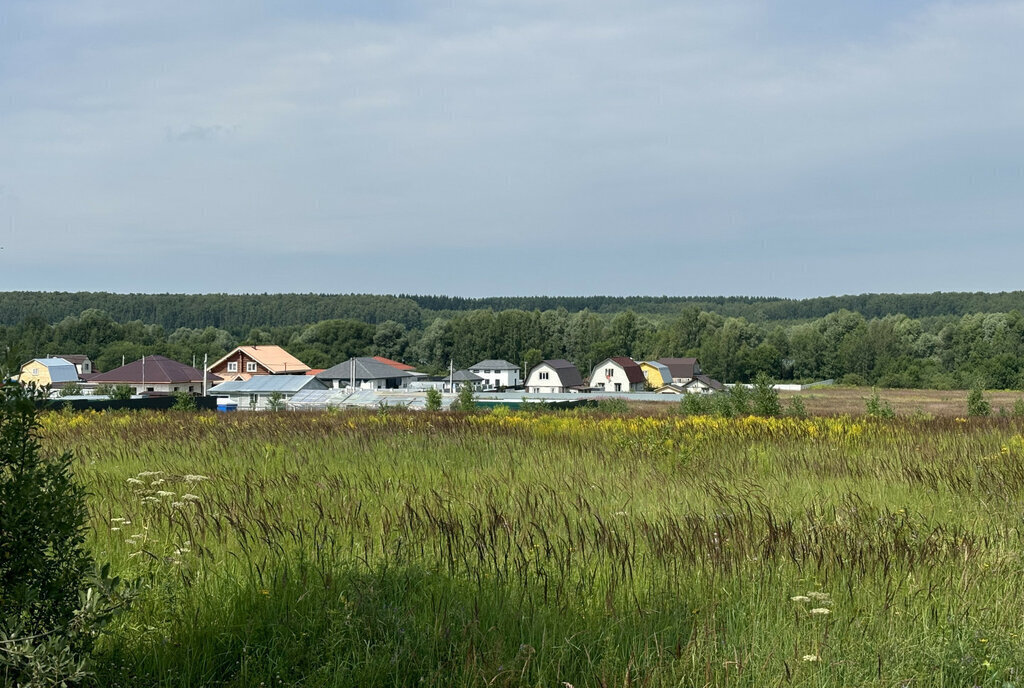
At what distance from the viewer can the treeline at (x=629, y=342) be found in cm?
10850

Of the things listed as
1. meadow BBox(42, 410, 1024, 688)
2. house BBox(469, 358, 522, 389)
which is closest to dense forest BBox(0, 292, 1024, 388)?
house BBox(469, 358, 522, 389)

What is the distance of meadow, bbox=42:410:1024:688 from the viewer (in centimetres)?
347

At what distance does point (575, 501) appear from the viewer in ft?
22.6

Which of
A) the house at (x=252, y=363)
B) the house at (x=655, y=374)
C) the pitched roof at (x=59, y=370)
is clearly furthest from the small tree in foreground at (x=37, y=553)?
the house at (x=655, y=374)

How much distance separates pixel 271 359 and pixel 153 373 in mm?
21119

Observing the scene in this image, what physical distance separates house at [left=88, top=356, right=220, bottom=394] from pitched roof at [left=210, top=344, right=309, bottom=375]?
12571 mm

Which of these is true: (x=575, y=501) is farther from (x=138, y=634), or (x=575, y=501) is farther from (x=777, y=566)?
(x=138, y=634)

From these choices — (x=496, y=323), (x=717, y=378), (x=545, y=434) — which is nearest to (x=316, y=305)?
(x=496, y=323)

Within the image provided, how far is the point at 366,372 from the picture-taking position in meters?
90.4

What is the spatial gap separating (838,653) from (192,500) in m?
4.97

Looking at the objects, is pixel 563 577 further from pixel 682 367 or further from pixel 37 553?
pixel 682 367

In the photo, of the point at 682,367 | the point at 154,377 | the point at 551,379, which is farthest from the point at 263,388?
the point at 682,367

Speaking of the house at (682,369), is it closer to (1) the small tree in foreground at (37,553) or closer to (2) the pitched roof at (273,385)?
(2) the pitched roof at (273,385)

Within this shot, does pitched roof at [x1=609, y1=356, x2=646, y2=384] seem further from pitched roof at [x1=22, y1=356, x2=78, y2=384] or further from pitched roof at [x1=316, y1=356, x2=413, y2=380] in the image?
pitched roof at [x1=22, y1=356, x2=78, y2=384]
